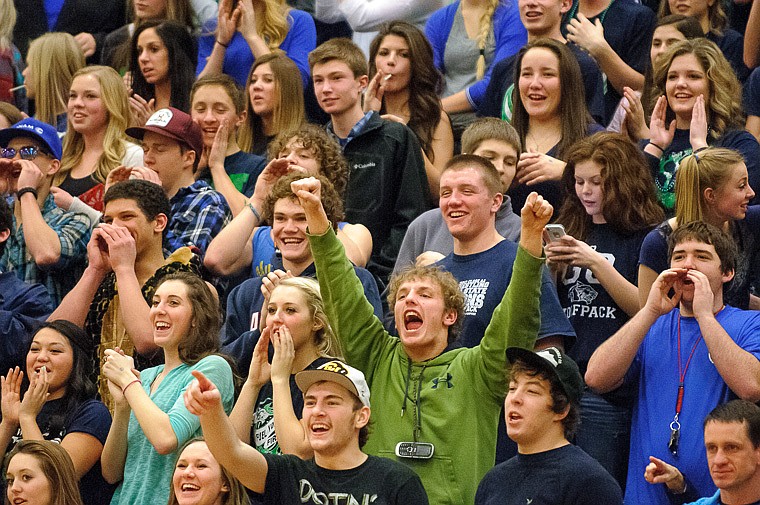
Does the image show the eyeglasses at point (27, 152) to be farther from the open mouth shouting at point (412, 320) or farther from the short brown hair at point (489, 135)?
the open mouth shouting at point (412, 320)

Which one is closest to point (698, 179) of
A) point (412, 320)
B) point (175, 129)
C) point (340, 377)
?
point (412, 320)

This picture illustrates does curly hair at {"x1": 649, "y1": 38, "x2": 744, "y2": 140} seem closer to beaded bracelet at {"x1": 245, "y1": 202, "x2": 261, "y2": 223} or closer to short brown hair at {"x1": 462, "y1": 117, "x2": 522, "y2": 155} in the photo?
short brown hair at {"x1": 462, "y1": 117, "x2": 522, "y2": 155}

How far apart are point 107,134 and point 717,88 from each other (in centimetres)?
355

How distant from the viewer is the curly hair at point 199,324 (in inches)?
263

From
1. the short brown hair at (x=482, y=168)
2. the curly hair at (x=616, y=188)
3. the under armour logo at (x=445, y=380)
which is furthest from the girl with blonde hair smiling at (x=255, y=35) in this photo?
the under armour logo at (x=445, y=380)

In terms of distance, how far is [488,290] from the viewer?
6613 mm

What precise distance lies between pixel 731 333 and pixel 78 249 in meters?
3.56

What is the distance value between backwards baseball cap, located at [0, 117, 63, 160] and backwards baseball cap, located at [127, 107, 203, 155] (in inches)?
Answer: 18.3

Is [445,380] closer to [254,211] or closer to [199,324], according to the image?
[199,324]

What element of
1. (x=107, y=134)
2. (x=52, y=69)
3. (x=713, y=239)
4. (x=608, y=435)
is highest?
(x=52, y=69)

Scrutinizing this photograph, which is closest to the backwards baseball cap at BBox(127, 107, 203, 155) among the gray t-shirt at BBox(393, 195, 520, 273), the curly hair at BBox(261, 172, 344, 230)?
the curly hair at BBox(261, 172, 344, 230)

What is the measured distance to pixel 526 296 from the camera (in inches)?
231

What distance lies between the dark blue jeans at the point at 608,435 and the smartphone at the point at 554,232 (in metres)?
0.74

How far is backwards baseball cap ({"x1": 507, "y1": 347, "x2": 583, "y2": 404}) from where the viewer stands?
5641mm
